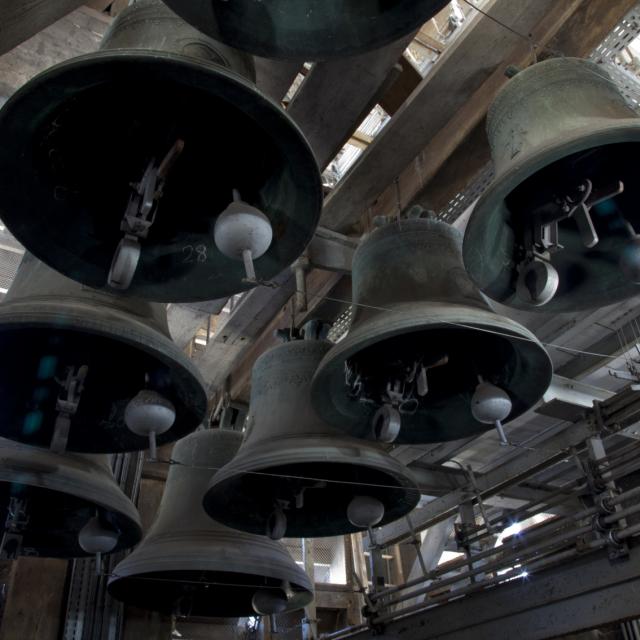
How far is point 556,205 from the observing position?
227cm

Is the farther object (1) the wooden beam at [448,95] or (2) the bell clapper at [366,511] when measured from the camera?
(1) the wooden beam at [448,95]

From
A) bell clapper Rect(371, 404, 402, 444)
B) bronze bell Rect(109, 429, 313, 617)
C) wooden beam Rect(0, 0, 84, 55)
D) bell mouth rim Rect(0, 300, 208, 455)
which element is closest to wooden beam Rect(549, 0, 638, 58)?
bell clapper Rect(371, 404, 402, 444)

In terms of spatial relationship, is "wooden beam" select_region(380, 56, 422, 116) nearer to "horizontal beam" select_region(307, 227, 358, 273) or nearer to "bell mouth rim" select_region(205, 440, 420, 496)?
"horizontal beam" select_region(307, 227, 358, 273)

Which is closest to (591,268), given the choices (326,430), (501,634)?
(326,430)

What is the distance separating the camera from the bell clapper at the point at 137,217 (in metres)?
2.01

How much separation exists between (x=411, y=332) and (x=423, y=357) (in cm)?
19

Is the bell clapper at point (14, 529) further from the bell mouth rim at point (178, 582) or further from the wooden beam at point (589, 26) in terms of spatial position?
the wooden beam at point (589, 26)

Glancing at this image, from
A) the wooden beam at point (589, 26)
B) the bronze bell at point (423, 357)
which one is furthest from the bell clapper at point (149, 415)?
the wooden beam at point (589, 26)

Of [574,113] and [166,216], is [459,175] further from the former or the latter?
[166,216]

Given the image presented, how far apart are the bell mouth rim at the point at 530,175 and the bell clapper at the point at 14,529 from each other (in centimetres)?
219

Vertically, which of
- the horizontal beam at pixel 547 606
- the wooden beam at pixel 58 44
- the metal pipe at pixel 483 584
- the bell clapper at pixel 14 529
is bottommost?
the horizontal beam at pixel 547 606

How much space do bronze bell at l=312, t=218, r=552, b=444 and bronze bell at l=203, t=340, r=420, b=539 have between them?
162 mm

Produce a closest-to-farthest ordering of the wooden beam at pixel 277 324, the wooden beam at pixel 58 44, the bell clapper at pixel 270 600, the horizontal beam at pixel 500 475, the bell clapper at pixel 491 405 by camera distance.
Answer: the bell clapper at pixel 491 405, the wooden beam at pixel 58 44, the bell clapper at pixel 270 600, the wooden beam at pixel 277 324, the horizontal beam at pixel 500 475

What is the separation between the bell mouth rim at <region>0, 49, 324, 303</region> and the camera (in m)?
1.74
